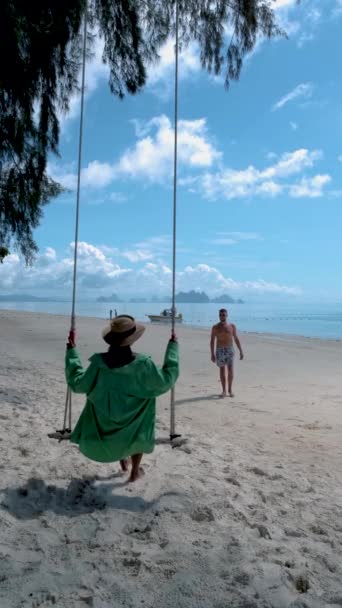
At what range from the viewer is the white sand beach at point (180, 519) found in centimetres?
265

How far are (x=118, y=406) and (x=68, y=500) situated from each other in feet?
2.72

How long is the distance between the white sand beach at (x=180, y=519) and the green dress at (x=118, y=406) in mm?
395

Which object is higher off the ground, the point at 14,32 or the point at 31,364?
the point at 14,32

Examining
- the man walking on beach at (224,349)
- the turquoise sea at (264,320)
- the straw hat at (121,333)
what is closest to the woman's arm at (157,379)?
the straw hat at (121,333)

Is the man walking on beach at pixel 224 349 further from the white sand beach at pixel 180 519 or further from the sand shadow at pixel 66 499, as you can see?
the sand shadow at pixel 66 499

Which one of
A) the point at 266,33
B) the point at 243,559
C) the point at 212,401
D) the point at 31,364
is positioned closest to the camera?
the point at 243,559

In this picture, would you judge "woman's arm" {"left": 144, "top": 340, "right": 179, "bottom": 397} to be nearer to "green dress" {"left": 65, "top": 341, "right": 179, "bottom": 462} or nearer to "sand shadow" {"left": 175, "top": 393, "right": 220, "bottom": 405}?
"green dress" {"left": 65, "top": 341, "right": 179, "bottom": 462}

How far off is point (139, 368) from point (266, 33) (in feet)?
14.4

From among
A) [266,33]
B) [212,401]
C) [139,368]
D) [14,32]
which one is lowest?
[212,401]

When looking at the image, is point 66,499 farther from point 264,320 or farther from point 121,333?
point 264,320

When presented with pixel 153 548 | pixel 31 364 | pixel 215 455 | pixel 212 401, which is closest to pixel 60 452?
pixel 215 455

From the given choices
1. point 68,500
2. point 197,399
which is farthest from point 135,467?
point 197,399

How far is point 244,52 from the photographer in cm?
595

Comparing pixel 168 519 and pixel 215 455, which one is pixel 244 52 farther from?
pixel 168 519
